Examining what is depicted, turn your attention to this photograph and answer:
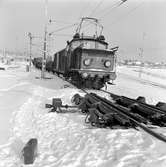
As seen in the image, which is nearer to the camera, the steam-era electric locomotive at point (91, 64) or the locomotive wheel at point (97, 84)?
the steam-era electric locomotive at point (91, 64)

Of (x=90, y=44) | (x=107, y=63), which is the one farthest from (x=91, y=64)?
(x=90, y=44)

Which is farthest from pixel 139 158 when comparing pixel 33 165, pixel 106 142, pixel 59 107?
pixel 59 107

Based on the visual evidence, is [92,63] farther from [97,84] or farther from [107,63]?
[97,84]

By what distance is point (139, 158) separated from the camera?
455 centimetres

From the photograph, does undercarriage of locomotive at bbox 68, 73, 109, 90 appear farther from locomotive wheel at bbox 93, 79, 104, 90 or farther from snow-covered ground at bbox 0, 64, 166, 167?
snow-covered ground at bbox 0, 64, 166, 167

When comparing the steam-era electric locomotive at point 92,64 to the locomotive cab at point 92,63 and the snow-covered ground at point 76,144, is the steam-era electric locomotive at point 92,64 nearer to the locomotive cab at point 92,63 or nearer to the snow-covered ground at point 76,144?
the locomotive cab at point 92,63

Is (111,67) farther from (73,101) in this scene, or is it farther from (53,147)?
(53,147)

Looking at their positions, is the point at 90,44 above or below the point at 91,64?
above

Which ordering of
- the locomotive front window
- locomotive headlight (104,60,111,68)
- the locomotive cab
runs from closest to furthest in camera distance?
1. the locomotive cab
2. locomotive headlight (104,60,111,68)
3. the locomotive front window

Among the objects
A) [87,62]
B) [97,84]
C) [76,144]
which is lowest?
[76,144]

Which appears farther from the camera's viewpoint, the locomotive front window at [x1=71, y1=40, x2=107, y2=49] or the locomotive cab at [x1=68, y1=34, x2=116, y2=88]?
the locomotive front window at [x1=71, y1=40, x2=107, y2=49]

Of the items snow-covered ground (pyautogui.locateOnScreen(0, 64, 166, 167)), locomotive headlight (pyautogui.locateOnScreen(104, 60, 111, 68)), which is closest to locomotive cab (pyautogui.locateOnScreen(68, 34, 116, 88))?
locomotive headlight (pyautogui.locateOnScreen(104, 60, 111, 68))

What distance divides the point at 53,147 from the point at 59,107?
361 centimetres

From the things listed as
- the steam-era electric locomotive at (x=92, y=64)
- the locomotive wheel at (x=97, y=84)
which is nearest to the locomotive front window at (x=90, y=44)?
the steam-era electric locomotive at (x=92, y=64)
